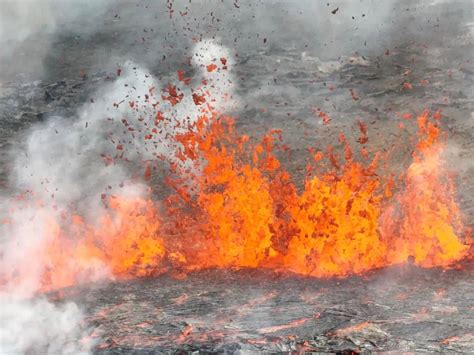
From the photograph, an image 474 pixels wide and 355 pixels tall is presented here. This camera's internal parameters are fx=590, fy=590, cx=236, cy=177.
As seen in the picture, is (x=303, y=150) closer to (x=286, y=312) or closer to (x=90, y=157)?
(x=90, y=157)

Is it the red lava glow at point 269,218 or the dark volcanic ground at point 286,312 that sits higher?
the red lava glow at point 269,218

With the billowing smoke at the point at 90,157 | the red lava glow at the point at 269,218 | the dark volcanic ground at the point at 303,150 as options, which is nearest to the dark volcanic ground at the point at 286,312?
the dark volcanic ground at the point at 303,150

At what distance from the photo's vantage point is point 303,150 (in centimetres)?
1105

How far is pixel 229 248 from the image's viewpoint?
8773mm

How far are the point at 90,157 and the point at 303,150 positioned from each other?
4.03 meters

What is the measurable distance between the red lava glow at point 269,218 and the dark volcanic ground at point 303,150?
0.33 m

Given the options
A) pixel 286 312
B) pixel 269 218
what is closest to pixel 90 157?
pixel 269 218

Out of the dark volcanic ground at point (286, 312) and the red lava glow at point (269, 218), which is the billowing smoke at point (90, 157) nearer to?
the red lava glow at point (269, 218)

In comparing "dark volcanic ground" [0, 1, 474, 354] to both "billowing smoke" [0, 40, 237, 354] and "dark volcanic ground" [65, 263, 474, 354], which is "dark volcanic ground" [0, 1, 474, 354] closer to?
"dark volcanic ground" [65, 263, 474, 354]

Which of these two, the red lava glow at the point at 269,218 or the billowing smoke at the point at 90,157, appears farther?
the billowing smoke at the point at 90,157

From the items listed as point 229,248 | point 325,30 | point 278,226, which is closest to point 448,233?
point 278,226

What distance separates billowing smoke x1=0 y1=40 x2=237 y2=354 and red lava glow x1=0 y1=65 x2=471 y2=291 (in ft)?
0.60

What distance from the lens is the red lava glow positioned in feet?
27.0

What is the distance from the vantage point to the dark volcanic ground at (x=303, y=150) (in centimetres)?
625
